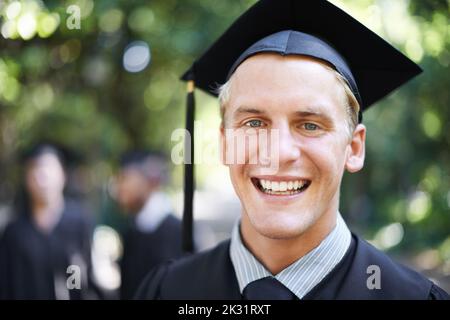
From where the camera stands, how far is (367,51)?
1957 millimetres

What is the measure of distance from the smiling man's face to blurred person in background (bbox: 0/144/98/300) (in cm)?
311

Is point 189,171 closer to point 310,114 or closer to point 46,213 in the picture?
point 310,114

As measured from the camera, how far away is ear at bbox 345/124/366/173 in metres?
1.80

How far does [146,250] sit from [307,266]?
3.40 m

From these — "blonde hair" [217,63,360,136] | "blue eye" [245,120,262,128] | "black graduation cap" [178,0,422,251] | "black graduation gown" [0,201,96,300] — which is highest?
"black graduation cap" [178,0,422,251]

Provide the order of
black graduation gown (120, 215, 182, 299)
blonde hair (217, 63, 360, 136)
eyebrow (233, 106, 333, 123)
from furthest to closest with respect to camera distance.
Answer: black graduation gown (120, 215, 182, 299), blonde hair (217, 63, 360, 136), eyebrow (233, 106, 333, 123)

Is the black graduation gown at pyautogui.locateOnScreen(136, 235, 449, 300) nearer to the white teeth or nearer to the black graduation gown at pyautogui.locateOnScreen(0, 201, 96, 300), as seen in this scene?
the white teeth

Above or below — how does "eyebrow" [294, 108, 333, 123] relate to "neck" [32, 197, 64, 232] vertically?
above

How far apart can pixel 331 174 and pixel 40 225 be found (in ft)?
13.1

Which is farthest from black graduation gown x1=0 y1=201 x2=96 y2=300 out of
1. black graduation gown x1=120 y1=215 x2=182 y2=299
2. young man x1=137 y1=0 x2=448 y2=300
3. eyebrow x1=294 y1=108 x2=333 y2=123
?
eyebrow x1=294 y1=108 x2=333 y2=123

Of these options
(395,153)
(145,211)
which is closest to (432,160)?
(145,211)

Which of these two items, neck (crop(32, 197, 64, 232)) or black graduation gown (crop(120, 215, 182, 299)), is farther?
neck (crop(32, 197, 64, 232))

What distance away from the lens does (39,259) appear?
15.6ft

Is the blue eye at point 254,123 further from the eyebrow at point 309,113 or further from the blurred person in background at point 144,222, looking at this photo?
the blurred person in background at point 144,222
